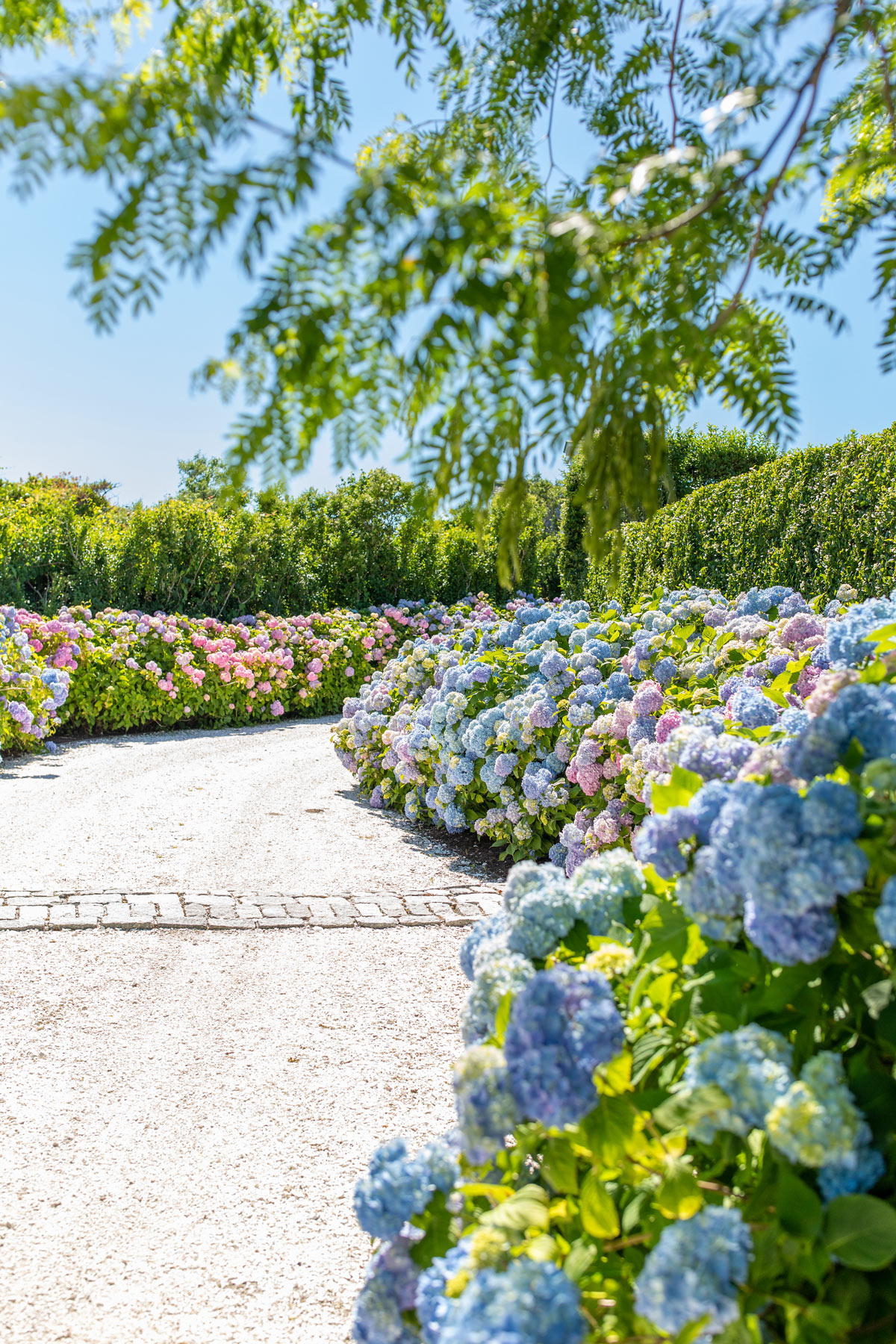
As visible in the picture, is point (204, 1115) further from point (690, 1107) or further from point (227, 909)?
point (690, 1107)

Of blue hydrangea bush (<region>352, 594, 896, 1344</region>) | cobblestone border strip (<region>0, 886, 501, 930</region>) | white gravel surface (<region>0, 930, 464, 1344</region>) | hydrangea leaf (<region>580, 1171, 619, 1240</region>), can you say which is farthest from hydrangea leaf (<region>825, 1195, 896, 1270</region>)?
cobblestone border strip (<region>0, 886, 501, 930</region>)

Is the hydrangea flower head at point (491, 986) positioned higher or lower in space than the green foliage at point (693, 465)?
lower

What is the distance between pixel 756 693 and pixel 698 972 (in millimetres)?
1502

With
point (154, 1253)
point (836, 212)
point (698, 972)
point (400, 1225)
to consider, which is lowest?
point (154, 1253)

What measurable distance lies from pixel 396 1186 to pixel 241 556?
42.9ft

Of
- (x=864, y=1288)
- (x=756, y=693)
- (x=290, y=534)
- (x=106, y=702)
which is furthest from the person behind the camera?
(x=290, y=534)

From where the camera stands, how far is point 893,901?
104cm

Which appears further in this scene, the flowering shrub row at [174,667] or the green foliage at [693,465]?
the green foliage at [693,465]

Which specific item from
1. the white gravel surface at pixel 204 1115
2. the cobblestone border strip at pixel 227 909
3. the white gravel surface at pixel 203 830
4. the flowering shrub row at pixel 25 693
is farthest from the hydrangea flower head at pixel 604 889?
the flowering shrub row at pixel 25 693

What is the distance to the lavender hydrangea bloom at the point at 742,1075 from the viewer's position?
106cm

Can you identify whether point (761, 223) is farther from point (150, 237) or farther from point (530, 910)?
point (530, 910)

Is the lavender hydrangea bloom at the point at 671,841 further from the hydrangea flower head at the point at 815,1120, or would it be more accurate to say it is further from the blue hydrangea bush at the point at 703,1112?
the hydrangea flower head at the point at 815,1120

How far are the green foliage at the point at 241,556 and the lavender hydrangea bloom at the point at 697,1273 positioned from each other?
842cm

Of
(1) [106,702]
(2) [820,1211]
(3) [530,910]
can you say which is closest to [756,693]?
(3) [530,910]
